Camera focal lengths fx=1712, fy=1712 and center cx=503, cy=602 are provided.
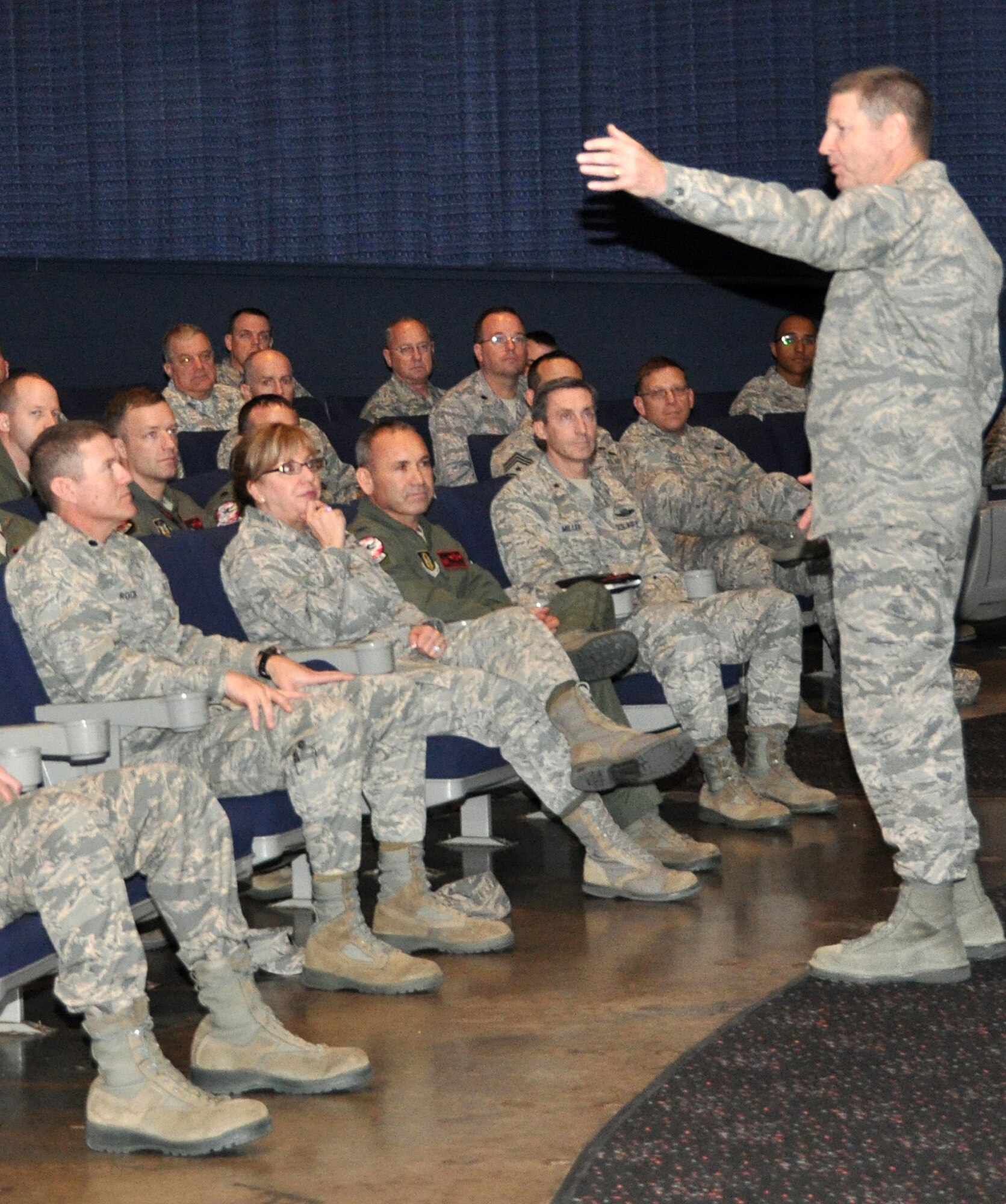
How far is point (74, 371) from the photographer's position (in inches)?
266

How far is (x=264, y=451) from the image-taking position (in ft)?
11.1

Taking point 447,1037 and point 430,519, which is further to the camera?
point 430,519

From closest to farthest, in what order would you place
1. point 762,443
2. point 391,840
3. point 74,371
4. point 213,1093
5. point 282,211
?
point 213,1093
point 391,840
point 762,443
point 74,371
point 282,211

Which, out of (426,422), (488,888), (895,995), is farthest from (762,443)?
(895,995)

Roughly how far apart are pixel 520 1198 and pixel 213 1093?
1.84 feet

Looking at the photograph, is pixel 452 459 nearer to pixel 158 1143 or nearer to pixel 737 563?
pixel 737 563

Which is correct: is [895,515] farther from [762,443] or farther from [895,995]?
[762,443]

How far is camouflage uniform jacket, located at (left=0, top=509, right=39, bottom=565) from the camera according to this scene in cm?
338

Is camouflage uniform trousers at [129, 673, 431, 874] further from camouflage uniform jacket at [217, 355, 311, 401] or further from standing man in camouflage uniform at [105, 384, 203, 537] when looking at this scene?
camouflage uniform jacket at [217, 355, 311, 401]

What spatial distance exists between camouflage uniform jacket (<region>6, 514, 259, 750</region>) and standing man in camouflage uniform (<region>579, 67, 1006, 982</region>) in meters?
1.05

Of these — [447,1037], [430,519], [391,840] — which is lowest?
[447,1037]

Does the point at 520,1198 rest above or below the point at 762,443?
below

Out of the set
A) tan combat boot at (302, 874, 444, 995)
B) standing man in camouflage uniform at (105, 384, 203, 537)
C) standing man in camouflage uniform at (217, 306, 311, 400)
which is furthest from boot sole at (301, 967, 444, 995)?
standing man in camouflage uniform at (217, 306, 311, 400)

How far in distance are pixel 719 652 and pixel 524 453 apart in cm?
105
